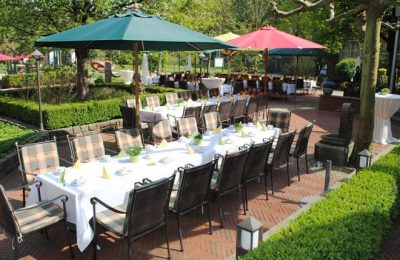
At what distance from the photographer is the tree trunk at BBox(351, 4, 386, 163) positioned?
667 cm

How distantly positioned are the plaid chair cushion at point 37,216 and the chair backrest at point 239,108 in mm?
6451

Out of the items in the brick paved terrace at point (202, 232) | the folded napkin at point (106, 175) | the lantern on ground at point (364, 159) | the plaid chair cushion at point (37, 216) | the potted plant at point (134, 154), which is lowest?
the brick paved terrace at point (202, 232)

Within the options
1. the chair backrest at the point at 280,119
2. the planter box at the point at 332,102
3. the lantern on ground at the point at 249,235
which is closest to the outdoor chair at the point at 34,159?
the lantern on ground at the point at 249,235

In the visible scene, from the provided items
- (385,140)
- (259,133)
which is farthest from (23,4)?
(385,140)

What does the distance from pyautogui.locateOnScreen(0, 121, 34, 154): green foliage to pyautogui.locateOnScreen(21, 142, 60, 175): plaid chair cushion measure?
253 cm

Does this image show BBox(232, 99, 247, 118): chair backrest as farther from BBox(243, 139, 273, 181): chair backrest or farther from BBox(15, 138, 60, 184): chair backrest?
BBox(15, 138, 60, 184): chair backrest

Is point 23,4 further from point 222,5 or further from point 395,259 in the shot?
point 222,5

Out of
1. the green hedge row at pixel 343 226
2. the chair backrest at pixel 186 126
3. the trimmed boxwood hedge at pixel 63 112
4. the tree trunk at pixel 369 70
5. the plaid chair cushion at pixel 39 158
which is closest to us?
the green hedge row at pixel 343 226

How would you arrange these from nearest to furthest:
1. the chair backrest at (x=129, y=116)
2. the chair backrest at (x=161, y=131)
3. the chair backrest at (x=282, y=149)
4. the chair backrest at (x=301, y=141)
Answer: the chair backrest at (x=282, y=149), the chair backrest at (x=301, y=141), the chair backrest at (x=161, y=131), the chair backrest at (x=129, y=116)

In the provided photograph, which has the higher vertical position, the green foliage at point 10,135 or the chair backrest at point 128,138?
the chair backrest at point 128,138

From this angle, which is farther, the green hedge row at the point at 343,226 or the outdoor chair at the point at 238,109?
the outdoor chair at the point at 238,109

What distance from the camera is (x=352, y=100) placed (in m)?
14.2

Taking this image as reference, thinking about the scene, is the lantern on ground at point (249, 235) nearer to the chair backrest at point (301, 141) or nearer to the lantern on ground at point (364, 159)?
the lantern on ground at point (364, 159)

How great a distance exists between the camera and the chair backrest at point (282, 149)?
611cm
